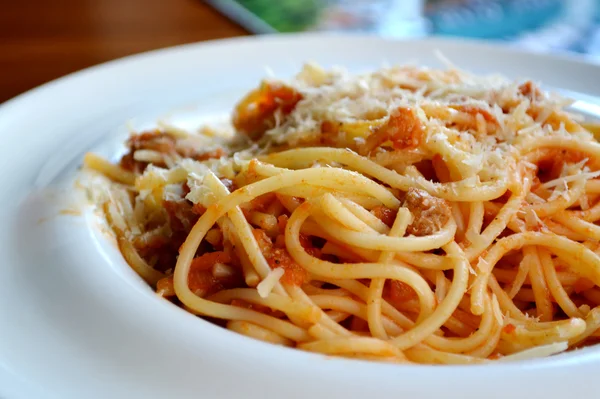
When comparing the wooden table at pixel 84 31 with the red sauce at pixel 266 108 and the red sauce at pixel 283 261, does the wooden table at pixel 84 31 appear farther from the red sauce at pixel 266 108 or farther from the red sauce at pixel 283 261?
the red sauce at pixel 283 261

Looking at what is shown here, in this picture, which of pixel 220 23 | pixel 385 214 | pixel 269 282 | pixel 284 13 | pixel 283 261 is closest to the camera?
pixel 269 282

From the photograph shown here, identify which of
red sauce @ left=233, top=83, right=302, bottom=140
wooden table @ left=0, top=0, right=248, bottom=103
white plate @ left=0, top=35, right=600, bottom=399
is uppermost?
wooden table @ left=0, top=0, right=248, bottom=103

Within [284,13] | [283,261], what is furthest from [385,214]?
[284,13]

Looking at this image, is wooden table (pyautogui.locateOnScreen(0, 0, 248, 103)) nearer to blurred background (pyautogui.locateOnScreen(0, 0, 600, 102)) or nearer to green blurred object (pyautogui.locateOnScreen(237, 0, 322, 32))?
blurred background (pyautogui.locateOnScreen(0, 0, 600, 102))

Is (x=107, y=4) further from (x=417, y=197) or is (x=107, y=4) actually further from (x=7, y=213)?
(x=417, y=197)

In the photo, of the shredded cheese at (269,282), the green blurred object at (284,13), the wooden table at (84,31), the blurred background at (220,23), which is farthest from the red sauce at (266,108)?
the green blurred object at (284,13)

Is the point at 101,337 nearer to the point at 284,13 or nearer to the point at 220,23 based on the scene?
the point at 220,23

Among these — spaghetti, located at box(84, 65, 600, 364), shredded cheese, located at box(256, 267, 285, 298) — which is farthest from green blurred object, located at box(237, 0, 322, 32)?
shredded cheese, located at box(256, 267, 285, 298)
